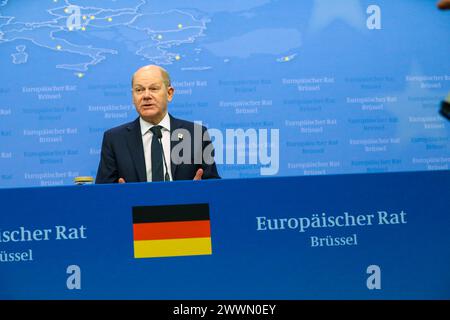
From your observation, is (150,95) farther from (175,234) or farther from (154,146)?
(175,234)

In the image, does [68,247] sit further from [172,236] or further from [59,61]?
[59,61]

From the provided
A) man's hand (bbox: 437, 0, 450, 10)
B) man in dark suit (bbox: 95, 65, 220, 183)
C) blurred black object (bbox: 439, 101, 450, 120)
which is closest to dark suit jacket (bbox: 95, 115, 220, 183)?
man in dark suit (bbox: 95, 65, 220, 183)

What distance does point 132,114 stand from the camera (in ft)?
15.7

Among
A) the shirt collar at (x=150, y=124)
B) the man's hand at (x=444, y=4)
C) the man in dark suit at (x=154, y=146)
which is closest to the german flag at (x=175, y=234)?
the man in dark suit at (x=154, y=146)

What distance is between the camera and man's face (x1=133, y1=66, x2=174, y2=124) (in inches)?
135

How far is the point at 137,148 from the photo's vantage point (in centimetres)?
330

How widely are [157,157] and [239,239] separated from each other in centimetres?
111

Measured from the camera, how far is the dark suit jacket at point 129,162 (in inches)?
126

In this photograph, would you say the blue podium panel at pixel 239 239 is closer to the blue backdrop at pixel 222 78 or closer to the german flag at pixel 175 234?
the german flag at pixel 175 234

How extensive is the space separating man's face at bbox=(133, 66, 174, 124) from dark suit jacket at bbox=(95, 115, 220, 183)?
0.11m

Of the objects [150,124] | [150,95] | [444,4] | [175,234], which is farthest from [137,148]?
[444,4]

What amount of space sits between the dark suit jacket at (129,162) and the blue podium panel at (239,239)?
95 centimetres

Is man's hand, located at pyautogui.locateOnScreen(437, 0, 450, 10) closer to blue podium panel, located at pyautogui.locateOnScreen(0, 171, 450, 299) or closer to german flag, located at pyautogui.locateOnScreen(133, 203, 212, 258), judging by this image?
blue podium panel, located at pyautogui.locateOnScreen(0, 171, 450, 299)
